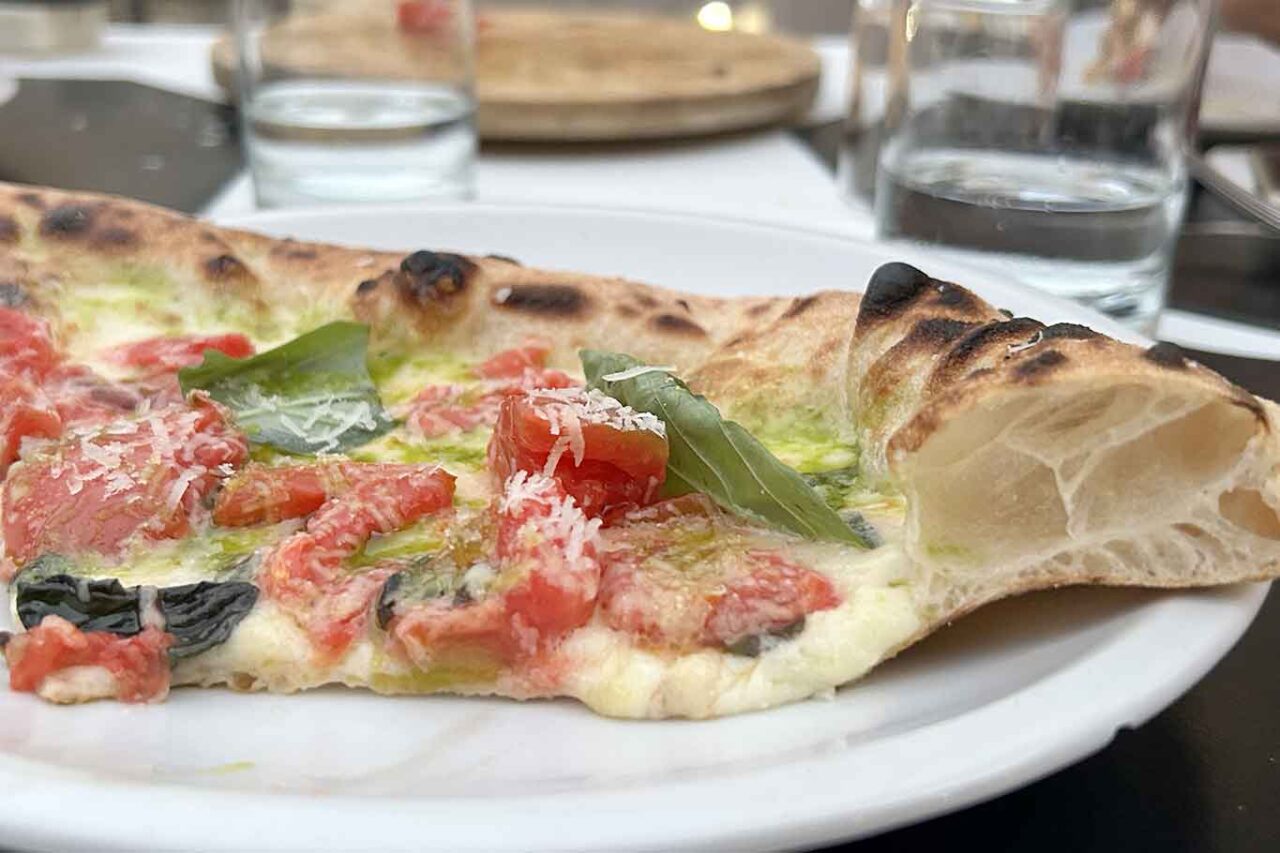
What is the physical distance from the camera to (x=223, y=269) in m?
2.01

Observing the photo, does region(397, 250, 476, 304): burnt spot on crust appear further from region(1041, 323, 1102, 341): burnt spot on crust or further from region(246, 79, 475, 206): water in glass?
region(246, 79, 475, 206): water in glass

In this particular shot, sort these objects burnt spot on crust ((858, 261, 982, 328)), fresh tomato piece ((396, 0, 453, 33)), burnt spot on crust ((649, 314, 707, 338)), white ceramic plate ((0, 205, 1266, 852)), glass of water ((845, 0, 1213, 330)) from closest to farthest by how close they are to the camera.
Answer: white ceramic plate ((0, 205, 1266, 852)), burnt spot on crust ((858, 261, 982, 328)), burnt spot on crust ((649, 314, 707, 338)), glass of water ((845, 0, 1213, 330)), fresh tomato piece ((396, 0, 453, 33))

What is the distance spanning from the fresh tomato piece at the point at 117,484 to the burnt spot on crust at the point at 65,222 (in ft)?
1.72

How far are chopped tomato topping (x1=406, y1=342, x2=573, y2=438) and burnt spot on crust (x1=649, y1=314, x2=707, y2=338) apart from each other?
14cm

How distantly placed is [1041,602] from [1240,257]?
2072 mm

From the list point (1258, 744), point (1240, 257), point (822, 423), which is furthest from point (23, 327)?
point (1240, 257)

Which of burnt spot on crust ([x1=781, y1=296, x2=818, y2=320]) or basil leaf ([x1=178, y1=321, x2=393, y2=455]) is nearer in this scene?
basil leaf ([x1=178, y1=321, x2=393, y2=455])

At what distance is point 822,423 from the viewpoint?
1681 millimetres

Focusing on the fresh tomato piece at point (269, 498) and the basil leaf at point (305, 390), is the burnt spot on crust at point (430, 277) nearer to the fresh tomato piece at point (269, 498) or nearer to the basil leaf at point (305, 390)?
the basil leaf at point (305, 390)

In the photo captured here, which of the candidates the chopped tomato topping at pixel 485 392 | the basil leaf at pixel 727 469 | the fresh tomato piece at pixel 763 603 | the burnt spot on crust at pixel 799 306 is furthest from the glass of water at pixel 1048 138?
the fresh tomato piece at pixel 763 603

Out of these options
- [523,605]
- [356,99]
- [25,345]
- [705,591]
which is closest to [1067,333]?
[705,591]

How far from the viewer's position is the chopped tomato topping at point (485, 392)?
1.71 metres

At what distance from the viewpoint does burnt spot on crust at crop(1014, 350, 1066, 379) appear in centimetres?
127

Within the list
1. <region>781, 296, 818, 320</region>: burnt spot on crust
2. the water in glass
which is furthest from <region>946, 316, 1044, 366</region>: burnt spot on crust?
the water in glass
